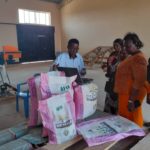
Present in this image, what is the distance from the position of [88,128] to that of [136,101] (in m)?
0.84

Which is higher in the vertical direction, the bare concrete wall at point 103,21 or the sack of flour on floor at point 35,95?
the bare concrete wall at point 103,21

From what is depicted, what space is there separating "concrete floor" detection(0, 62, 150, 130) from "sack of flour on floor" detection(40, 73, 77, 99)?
199 cm

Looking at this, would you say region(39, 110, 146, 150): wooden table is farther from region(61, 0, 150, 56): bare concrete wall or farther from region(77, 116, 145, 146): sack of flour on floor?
region(61, 0, 150, 56): bare concrete wall

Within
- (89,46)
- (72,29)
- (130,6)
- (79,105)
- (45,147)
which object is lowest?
(45,147)

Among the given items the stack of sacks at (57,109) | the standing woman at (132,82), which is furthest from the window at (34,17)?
the stack of sacks at (57,109)

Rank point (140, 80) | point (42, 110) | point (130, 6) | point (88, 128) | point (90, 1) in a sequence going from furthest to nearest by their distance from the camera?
point (90, 1)
point (130, 6)
point (140, 80)
point (88, 128)
point (42, 110)

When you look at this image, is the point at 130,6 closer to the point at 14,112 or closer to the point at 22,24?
the point at 22,24

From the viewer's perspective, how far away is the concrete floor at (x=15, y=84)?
3.27 meters

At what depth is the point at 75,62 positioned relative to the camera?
2.88m

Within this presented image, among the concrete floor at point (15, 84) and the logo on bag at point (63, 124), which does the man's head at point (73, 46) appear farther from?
the logo on bag at point (63, 124)

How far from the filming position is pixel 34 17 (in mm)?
7480

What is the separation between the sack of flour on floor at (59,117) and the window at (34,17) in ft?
21.7

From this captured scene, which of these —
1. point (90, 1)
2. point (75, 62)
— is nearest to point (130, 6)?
point (90, 1)

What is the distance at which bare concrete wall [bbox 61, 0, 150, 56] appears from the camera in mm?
6418
